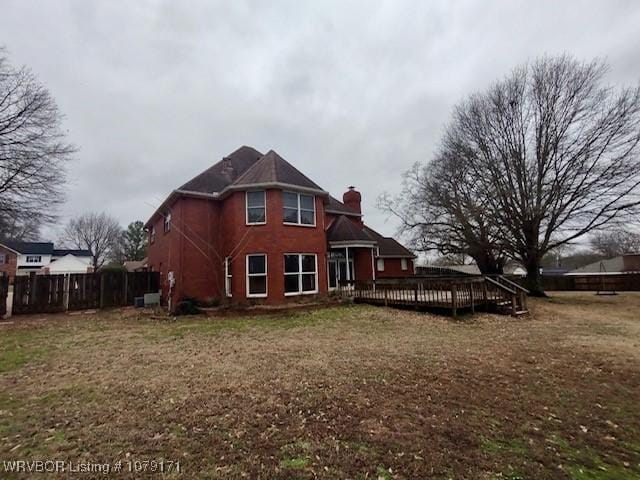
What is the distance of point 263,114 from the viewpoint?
2050 cm

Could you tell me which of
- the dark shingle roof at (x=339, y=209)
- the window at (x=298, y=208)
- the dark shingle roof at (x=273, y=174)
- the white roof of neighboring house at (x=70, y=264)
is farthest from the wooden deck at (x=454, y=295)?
the white roof of neighboring house at (x=70, y=264)

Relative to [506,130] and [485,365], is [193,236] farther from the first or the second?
[506,130]

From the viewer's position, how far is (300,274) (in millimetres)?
15508

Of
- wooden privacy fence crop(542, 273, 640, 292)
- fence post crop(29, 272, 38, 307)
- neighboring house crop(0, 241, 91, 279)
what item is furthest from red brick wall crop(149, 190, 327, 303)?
neighboring house crop(0, 241, 91, 279)

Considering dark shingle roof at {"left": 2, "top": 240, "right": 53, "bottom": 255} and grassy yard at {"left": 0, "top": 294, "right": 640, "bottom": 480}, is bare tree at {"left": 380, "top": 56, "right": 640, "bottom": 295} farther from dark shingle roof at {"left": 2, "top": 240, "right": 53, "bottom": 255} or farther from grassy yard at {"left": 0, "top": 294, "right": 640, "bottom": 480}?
dark shingle roof at {"left": 2, "top": 240, "right": 53, "bottom": 255}

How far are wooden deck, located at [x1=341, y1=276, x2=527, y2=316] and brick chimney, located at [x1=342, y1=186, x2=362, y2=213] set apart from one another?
1036 centimetres

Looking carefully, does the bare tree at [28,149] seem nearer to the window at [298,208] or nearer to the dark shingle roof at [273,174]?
the dark shingle roof at [273,174]

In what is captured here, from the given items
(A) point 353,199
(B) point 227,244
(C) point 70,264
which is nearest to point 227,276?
(B) point 227,244

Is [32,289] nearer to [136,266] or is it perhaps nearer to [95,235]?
[136,266]

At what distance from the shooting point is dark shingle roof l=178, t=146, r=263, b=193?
55.6ft

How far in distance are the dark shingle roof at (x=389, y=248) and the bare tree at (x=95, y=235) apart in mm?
52273

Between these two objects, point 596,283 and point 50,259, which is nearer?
point 596,283

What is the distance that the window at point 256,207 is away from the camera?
15.3 metres

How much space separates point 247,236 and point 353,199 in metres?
12.5
